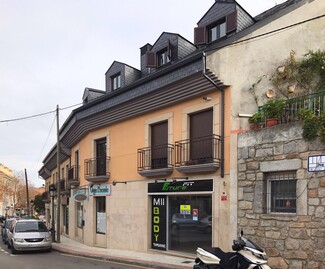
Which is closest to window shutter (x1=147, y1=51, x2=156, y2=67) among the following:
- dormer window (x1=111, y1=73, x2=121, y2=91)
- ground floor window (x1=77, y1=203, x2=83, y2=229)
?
dormer window (x1=111, y1=73, x2=121, y2=91)

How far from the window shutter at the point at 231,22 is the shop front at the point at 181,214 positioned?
19.2 ft

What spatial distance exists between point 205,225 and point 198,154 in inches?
97.4

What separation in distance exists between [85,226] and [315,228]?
14088 mm

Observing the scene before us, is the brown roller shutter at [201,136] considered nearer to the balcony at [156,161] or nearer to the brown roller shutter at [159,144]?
the balcony at [156,161]

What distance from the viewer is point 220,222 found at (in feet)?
40.8

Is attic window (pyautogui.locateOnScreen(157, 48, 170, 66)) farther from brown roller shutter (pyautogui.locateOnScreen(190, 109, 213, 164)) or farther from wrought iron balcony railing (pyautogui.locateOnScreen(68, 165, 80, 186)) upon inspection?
wrought iron balcony railing (pyautogui.locateOnScreen(68, 165, 80, 186))

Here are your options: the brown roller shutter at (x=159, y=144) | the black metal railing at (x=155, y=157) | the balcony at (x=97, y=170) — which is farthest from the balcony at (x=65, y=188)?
the brown roller shutter at (x=159, y=144)

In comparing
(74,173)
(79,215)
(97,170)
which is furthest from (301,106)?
(79,215)

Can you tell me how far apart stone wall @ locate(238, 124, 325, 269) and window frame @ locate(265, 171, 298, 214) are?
0.18 m

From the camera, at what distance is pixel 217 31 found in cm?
1570

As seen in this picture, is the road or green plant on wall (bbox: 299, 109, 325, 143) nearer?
green plant on wall (bbox: 299, 109, 325, 143)

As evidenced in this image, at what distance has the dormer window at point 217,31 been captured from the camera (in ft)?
50.7

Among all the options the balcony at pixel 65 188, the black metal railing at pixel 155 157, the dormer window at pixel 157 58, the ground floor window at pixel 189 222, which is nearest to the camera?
the ground floor window at pixel 189 222

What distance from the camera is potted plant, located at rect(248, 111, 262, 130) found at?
38.1ft
